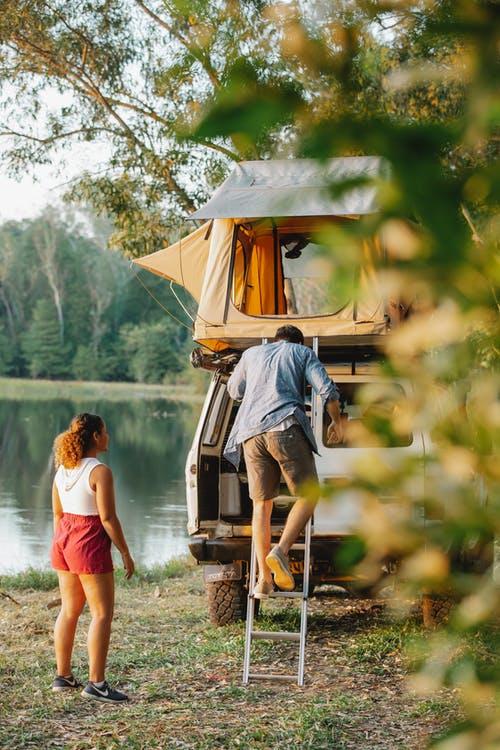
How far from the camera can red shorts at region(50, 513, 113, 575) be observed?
18.4 ft

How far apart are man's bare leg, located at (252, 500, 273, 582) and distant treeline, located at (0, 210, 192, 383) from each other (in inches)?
2435

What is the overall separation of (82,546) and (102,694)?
32.2 inches

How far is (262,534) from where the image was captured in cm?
643

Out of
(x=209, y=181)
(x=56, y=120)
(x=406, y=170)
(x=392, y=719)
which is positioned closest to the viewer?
(x=406, y=170)

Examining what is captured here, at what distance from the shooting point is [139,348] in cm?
6850

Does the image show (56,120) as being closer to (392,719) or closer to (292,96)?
(392,719)

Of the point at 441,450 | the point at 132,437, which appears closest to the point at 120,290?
the point at 132,437

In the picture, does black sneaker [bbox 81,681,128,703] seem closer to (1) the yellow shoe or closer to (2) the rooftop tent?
(1) the yellow shoe

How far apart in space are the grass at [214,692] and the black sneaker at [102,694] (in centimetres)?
6

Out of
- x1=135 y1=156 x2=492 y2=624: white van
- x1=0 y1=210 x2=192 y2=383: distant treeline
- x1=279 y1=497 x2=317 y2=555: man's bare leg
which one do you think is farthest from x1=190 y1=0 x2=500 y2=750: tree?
x1=0 y1=210 x2=192 y2=383: distant treeline

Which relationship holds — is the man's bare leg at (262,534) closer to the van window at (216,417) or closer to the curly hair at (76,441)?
the van window at (216,417)

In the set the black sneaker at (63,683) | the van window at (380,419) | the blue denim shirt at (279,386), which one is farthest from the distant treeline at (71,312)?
the van window at (380,419)

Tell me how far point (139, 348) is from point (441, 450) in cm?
6792

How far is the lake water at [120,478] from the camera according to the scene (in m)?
15.9
